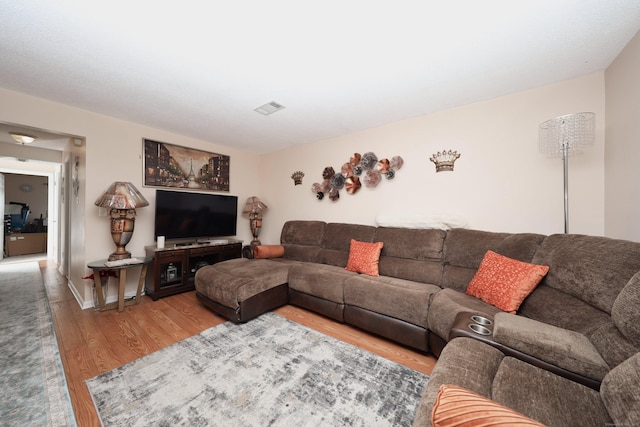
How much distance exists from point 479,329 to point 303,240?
244 cm

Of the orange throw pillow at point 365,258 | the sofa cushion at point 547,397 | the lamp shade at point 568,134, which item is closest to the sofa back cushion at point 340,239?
the orange throw pillow at point 365,258

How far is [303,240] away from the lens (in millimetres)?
3395

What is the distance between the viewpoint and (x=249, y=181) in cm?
438

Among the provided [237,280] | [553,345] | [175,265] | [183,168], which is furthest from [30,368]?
[553,345]

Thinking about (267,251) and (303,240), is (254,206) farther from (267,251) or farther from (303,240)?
(303,240)

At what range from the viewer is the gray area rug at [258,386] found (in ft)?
4.05

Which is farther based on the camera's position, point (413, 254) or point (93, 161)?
point (93, 161)

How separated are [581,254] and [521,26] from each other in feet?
4.73

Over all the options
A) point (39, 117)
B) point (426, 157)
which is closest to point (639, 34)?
point (426, 157)

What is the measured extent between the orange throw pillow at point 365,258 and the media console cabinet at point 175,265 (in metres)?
2.03

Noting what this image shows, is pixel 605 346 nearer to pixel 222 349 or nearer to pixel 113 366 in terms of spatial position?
pixel 222 349

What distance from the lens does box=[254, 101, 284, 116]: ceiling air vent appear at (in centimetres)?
241

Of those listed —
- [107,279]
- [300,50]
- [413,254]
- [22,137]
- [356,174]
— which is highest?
[300,50]

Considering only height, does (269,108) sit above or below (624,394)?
above
